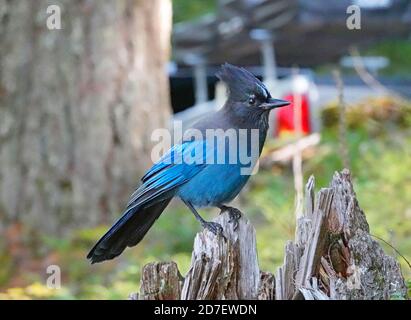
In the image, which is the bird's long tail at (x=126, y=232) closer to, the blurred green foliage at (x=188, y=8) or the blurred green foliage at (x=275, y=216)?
the blurred green foliage at (x=275, y=216)

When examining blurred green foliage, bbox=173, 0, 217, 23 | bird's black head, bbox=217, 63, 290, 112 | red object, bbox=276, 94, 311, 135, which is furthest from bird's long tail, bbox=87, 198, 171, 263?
blurred green foliage, bbox=173, 0, 217, 23

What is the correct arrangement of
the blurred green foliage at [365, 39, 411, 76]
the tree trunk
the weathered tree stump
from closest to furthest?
the weathered tree stump, the tree trunk, the blurred green foliage at [365, 39, 411, 76]

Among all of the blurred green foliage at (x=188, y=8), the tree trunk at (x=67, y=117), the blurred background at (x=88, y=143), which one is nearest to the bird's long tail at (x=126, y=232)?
the blurred background at (x=88, y=143)

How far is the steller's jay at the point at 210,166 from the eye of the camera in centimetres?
302

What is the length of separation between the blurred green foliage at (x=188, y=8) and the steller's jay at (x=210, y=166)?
33.5 feet

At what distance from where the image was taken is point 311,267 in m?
2.50

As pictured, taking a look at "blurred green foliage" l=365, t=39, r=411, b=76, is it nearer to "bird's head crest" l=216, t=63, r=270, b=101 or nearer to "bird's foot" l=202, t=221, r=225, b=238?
"bird's head crest" l=216, t=63, r=270, b=101

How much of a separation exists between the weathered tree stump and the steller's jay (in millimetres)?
344

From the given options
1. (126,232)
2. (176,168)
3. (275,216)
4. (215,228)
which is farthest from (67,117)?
(215,228)

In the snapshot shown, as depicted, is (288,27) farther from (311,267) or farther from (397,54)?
(311,267)

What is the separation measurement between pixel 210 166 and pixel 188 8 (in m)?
10.6

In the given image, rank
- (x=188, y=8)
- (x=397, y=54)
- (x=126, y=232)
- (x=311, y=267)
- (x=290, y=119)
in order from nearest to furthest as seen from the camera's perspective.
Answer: (x=311, y=267) → (x=126, y=232) → (x=290, y=119) → (x=397, y=54) → (x=188, y=8)

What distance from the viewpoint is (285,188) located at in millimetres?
6270

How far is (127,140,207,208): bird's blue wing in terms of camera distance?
305 cm
